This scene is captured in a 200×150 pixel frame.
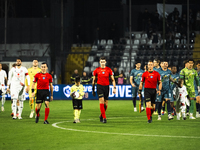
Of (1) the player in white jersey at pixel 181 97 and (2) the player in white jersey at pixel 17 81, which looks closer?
(1) the player in white jersey at pixel 181 97

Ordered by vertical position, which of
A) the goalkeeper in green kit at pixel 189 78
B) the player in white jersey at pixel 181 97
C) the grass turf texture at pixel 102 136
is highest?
the goalkeeper in green kit at pixel 189 78

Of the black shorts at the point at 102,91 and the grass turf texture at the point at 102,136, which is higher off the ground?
the black shorts at the point at 102,91

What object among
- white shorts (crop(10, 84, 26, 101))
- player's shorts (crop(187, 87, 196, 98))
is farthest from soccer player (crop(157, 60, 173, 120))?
white shorts (crop(10, 84, 26, 101))

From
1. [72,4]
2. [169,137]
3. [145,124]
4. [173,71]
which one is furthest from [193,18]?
[169,137]

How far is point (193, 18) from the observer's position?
3566 cm

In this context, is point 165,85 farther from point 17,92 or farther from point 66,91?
point 66,91

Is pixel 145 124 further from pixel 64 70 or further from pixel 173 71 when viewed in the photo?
pixel 64 70

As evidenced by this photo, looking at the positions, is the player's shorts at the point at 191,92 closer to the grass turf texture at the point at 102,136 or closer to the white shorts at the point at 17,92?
the grass turf texture at the point at 102,136

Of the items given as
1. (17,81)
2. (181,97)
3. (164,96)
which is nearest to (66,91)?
(17,81)

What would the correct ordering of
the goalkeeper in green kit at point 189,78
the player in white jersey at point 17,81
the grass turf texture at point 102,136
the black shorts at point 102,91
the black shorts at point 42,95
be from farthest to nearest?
the player in white jersey at point 17,81
the goalkeeper in green kit at point 189,78
the black shorts at point 102,91
the black shorts at point 42,95
the grass turf texture at point 102,136

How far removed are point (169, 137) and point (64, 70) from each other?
21.6 metres

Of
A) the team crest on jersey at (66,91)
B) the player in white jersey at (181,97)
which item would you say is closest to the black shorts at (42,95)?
the player in white jersey at (181,97)

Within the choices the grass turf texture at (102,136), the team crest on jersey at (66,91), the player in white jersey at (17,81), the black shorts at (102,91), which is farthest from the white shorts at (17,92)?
the team crest on jersey at (66,91)

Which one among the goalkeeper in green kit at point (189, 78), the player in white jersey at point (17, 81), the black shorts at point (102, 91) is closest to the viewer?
the black shorts at point (102, 91)
